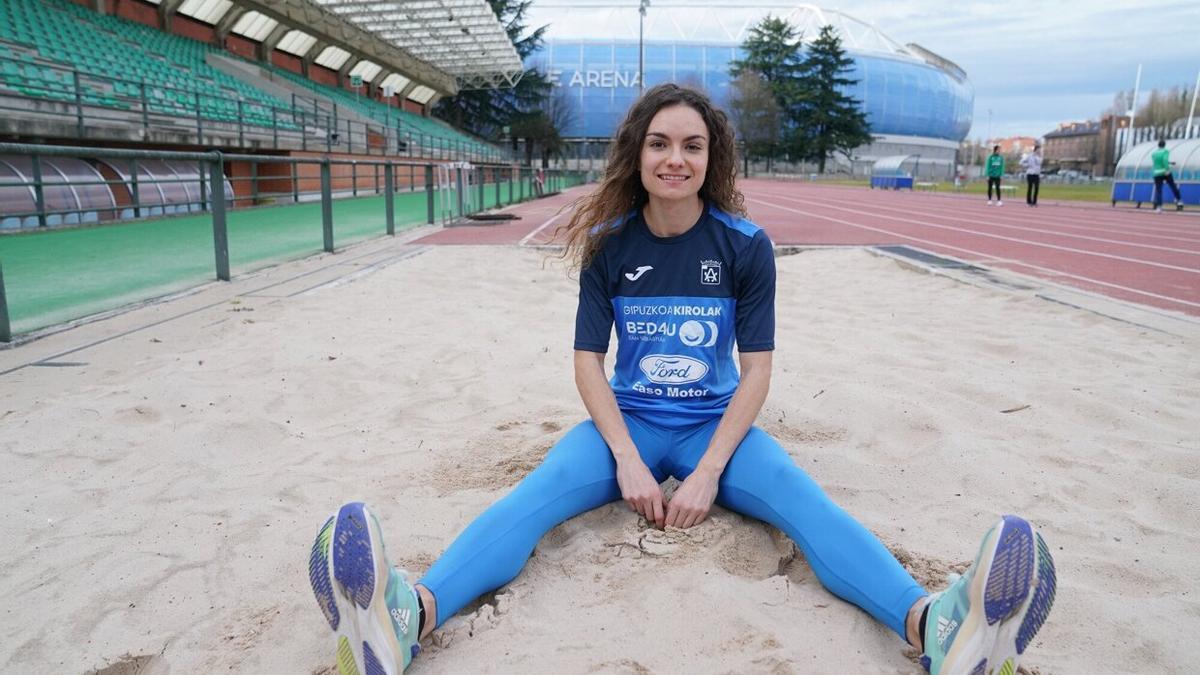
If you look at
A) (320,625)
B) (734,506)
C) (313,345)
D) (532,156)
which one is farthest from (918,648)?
(532,156)

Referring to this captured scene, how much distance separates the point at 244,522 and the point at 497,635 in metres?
1.04

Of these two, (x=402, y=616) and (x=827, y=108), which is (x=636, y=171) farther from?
(x=827, y=108)

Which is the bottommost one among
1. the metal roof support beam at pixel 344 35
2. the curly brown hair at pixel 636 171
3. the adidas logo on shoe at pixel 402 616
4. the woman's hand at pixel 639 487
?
the adidas logo on shoe at pixel 402 616

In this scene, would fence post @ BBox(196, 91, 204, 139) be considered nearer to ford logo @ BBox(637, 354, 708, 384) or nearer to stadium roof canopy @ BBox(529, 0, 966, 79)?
ford logo @ BBox(637, 354, 708, 384)

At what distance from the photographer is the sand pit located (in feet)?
5.96

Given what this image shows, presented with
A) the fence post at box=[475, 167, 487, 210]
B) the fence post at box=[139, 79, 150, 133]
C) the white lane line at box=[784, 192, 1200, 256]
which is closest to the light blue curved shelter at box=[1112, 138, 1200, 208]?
the white lane line at box=[784, 192, 1200, 256]

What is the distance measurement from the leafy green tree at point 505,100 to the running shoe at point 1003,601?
5848cm

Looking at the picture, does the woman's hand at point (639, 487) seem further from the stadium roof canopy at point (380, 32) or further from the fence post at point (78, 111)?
the stadium roof canopy at point (380, 32)

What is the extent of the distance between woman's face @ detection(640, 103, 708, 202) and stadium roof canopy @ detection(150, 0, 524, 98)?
26957 mm

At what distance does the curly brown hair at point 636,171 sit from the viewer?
2.37 m

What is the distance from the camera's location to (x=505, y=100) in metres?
60.8

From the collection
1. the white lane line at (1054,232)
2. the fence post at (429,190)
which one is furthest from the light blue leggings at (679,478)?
the fence post at (429,190)

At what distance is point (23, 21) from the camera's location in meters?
16.4

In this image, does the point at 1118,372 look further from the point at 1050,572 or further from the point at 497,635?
the point at 497,635
